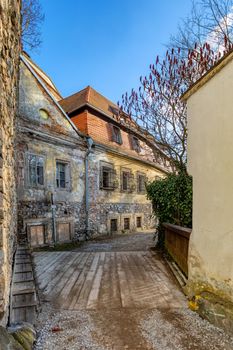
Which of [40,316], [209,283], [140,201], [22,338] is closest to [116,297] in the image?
[40,316]

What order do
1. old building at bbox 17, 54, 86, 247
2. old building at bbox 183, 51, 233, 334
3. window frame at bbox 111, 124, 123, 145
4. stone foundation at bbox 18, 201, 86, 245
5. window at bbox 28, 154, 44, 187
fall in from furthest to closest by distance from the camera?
window frame at bbox 111, 124, 123, 145, window at bbox 28, 154, 44, 187, old building at bbox 17, 54, 86, 247, stone foundation at bbox 18, 201, 86, 245, old building at bbox 183, 51, 233, 334

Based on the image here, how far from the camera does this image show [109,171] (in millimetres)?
11484

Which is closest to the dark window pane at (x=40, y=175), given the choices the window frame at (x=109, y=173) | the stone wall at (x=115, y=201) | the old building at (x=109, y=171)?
the old building at (x=109, y=171)

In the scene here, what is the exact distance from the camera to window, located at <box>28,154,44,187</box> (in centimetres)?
809

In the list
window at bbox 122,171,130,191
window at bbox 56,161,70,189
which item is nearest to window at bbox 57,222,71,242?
window at bbox 56,161,70,189

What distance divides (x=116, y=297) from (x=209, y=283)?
125cm

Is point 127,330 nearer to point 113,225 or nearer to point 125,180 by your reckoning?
point 113,225

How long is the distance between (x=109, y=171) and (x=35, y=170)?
4.13 metres

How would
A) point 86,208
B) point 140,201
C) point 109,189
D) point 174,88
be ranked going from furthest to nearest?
point 140,201 < point 109,189 < point 86,208 < point 174,88

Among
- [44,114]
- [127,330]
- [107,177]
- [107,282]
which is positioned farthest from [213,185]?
[107,177]

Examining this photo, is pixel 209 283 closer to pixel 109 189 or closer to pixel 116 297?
pixel 116 297

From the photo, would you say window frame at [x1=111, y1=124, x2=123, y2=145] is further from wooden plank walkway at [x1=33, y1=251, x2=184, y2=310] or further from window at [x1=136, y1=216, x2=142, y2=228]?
wooden plank walkway at [x1=33, y1=251, x2=184, y2=310]

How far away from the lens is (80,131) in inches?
406

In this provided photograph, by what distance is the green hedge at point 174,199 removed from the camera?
176 inches
